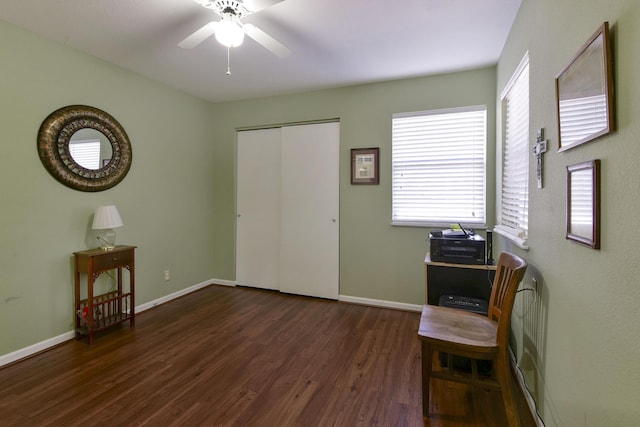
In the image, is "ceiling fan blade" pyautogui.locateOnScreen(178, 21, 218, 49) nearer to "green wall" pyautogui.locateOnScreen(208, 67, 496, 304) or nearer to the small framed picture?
"green wall" pyautogui.locateOnScreen(208, 67, 496, 304)

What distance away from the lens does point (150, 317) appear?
122 inches

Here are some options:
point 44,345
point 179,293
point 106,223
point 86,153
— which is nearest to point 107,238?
point 106,223

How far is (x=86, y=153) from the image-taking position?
270 centimetres

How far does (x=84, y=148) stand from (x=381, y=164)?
9.50ft

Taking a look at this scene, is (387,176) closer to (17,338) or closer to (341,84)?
(341,84)

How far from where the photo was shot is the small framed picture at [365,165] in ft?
11.2

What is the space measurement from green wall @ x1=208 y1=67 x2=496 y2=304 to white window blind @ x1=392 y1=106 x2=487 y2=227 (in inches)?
3.2

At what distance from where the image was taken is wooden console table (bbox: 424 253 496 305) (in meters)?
2.45

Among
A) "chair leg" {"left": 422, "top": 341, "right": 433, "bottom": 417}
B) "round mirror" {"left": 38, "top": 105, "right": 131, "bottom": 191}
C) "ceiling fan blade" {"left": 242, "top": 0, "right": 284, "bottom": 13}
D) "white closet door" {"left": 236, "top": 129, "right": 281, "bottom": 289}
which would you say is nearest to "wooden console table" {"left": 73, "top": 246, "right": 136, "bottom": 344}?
"round mirror" {"left": 38, "top": 105, "right": 131, "bottom": 191}

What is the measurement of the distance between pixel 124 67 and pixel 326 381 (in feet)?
11.3

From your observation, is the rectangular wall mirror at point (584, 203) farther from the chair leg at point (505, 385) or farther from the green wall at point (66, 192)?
the green wall at point (66, 192)

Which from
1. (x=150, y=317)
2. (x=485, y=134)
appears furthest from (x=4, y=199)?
(x=485, y=134)

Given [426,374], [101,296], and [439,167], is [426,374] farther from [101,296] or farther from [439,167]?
[101,296]

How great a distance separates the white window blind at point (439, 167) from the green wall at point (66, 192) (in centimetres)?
264
